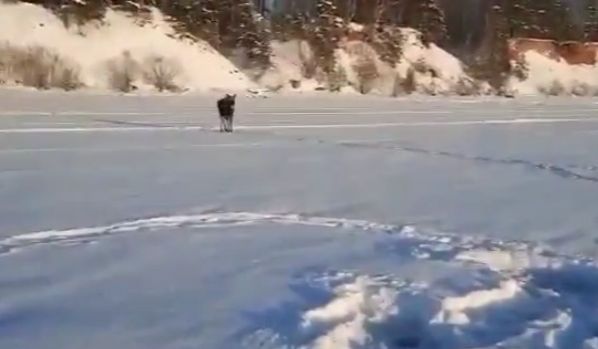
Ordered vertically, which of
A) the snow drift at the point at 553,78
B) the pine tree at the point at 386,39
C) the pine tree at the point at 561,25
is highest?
the pine tree at the point at 561,25

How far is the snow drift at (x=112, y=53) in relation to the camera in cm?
3069

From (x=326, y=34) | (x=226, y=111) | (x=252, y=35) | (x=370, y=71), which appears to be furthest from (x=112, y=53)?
(x=226, y=111)

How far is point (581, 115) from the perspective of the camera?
35.2m

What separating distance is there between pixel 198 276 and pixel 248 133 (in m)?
11.8

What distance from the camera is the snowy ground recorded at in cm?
650

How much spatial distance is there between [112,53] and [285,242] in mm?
25758

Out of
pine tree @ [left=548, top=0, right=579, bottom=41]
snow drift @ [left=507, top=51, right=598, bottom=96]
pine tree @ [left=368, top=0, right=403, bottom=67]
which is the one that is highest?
pine tree @ [left=548, top=0, right=579, bottom=41]

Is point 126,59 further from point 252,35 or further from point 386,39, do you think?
point 386,39

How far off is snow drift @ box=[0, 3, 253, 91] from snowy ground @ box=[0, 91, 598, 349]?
12257 mm

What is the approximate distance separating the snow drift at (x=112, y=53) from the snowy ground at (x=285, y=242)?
12.3 m

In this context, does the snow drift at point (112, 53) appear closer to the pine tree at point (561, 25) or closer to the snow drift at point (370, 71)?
the snow drift at point (370, 71)

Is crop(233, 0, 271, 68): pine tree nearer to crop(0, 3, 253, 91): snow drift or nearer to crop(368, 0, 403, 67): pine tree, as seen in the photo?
crop(0, 3, 253, 91): snow drift

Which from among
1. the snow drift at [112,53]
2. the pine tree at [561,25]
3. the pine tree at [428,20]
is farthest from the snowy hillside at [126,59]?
the pine tree at [561,25]

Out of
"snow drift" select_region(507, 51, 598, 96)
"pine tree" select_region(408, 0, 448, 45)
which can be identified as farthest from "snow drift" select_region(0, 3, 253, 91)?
"snow drift" select_region(507, 51, 598, 96)
